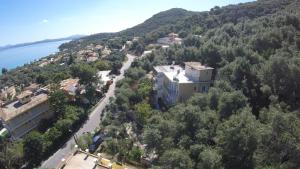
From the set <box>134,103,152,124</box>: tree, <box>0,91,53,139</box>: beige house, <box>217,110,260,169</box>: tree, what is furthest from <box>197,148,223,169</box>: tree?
<box>0,91,53,139</box>: beige house

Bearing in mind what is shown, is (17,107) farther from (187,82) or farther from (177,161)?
(177,161)

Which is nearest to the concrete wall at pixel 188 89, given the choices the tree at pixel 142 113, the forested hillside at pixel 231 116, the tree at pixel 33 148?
the forested hillside at pixel 231 116

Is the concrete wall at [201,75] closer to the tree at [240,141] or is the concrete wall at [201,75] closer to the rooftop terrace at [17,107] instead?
the tree at [240,141]

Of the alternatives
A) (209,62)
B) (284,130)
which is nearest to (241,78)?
(209,62)

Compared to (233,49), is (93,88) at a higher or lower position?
lower

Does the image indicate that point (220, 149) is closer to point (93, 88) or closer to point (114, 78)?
point (93, 88)

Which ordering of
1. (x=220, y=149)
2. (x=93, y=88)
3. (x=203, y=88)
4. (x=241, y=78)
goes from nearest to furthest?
(x=220, y=149) → (x=241, y=78) → (x=203, y=88) → (x=93, y=88)

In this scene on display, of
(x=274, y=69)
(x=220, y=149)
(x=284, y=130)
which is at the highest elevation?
(x=274, y=69)
